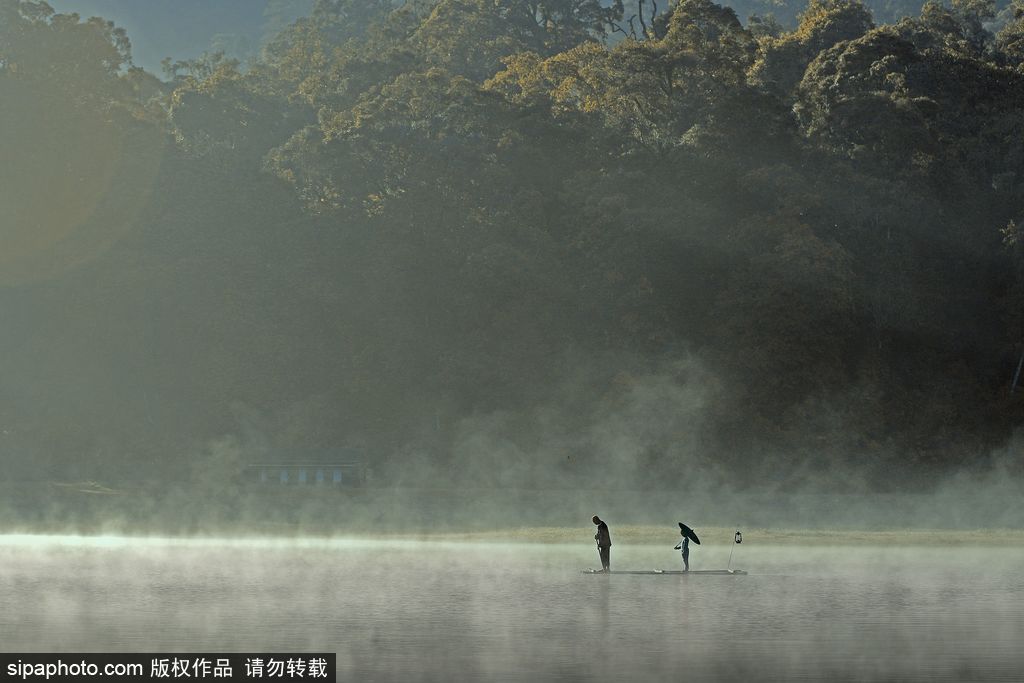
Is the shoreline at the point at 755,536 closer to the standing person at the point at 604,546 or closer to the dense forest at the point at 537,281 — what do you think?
the standing person at the point at 604,546

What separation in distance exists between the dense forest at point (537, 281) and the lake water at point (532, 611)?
22391 millimetres

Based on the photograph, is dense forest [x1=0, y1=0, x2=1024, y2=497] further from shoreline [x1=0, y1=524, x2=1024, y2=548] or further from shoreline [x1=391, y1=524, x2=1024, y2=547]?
shoreline [x1=391, y1=524, x2=1024, y2=547]

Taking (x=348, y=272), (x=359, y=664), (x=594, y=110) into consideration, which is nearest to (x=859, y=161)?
(x=594, y=110)

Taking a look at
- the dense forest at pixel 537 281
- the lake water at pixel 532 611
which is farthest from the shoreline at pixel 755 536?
the dense forest at pixel 537 281

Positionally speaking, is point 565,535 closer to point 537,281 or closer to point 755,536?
point 755,536

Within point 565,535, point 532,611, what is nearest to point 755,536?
point 565,535

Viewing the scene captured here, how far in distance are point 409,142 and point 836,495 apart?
28831 millimetres

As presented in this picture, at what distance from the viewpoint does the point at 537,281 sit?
68375 millimetres

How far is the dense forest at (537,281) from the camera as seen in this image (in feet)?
217

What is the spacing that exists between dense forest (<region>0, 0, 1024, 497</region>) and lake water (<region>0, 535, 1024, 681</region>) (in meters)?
22.4

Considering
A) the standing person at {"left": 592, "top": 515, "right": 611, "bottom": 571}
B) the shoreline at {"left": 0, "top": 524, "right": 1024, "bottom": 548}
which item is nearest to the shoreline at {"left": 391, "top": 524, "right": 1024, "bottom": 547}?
the shoreline at {"left": 0, "top": 524, "right": 1024, "bottom": 548}

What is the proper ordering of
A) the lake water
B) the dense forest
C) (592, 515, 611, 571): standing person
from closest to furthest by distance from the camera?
1. the lake water
2. (592, 515, 611, 571): standing person
3. the dense forest

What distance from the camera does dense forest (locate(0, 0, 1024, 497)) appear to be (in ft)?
217

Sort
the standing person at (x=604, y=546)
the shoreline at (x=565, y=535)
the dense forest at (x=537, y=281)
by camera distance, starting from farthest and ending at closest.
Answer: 1. the dense forest at (x=537, y=281)
2. the shoreline at (x=565, y=535)
3. the standing person at (x=604, y=546)
